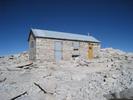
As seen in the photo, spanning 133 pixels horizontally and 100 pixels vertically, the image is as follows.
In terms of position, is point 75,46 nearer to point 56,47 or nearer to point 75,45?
point 75,45

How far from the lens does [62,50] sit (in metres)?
26.8

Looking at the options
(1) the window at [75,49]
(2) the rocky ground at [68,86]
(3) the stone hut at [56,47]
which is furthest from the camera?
(1) the window at [75,49]

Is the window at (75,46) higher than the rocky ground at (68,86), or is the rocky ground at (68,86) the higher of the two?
the window at (75,46)

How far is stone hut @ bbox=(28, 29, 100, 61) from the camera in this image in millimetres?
25344

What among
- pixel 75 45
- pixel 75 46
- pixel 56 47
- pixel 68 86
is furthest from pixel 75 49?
pixel 68 86

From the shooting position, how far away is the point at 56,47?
26.4 metres

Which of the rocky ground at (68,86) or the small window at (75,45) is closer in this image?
the rocky ground at (68,86)

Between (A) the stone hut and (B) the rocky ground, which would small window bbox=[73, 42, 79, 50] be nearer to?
(A) the stone hut

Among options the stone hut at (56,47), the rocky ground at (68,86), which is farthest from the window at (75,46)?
the rocky ground at (68,86)

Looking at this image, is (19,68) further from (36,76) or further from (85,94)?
(85,94)

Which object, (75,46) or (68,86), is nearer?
(68,86)

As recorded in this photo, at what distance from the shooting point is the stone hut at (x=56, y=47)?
2534 cm

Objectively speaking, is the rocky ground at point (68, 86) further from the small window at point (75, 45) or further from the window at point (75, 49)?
the small window at point (75, 45)

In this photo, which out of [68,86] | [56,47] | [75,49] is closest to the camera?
[68,86]
